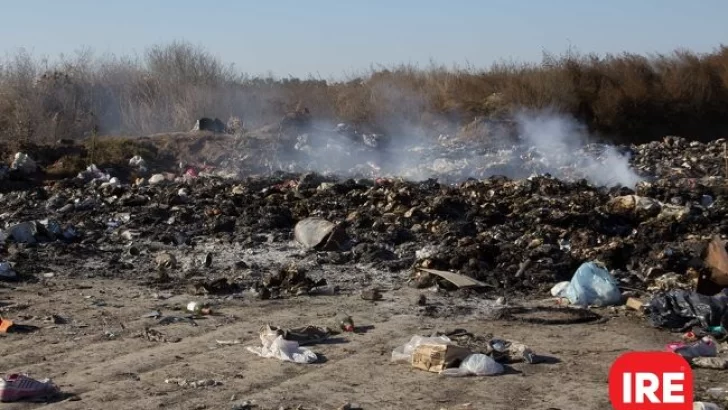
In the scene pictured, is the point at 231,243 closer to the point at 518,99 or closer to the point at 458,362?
the point at 458,362

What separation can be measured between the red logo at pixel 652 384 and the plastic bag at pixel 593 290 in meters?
3.08

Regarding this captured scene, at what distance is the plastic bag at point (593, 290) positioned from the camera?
7.70 metres

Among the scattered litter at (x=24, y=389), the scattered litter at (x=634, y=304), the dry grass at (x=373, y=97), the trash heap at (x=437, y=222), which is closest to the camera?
the scattered litter at (x=24, y=389)

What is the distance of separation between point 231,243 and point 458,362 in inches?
195

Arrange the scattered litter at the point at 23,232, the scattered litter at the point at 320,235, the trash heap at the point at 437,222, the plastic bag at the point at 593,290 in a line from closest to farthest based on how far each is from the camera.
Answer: the plastic bag at the point at 593,290
the trash heap at the point at 437,222
the scattered litter at the point at 320,235
the scattered litter at the point at 23,232

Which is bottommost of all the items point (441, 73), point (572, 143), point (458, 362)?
point (458, 362)

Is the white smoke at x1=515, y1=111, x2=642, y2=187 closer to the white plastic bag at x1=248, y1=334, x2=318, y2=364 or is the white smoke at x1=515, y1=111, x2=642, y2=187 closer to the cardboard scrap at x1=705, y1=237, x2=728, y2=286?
the cardboard scrap at x1=705, y1=237, x2=728, y2=286

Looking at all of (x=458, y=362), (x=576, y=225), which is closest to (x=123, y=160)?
(x=576, y=225)

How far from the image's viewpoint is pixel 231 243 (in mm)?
10453

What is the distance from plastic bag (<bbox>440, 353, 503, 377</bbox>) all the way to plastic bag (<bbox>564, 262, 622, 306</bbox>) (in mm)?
2013

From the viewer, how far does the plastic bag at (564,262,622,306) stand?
25.3 ft

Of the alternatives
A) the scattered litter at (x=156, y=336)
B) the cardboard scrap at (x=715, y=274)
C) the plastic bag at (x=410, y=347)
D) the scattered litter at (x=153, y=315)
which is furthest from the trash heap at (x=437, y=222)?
the scattered litter at (x=156, y=336)

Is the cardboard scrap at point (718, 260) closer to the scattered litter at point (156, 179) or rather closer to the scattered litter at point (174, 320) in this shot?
the scattered litter at point (174, 320)

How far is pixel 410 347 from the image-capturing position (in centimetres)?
627
